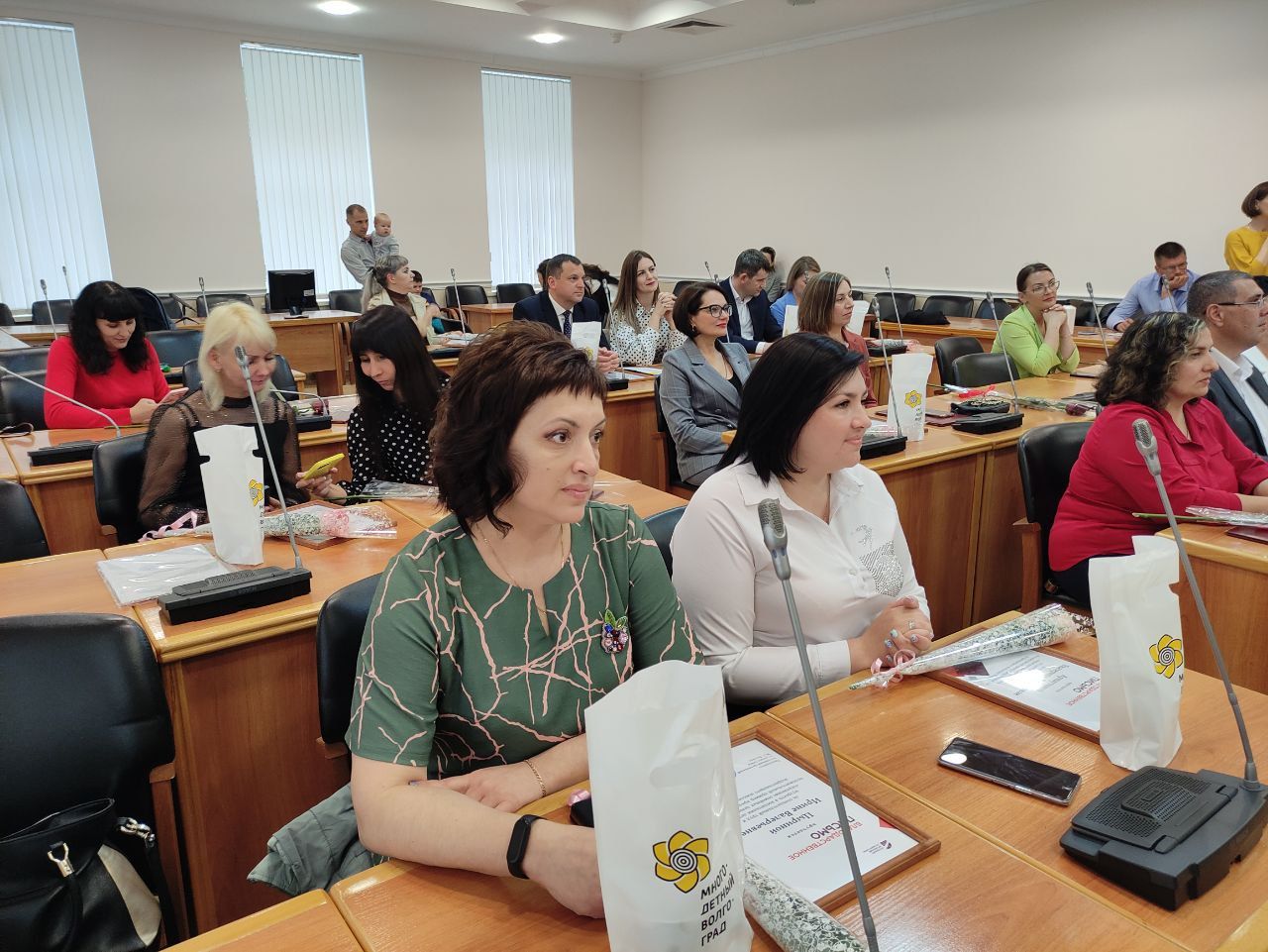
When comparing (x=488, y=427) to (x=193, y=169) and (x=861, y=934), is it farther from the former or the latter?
(x=193, y=169)

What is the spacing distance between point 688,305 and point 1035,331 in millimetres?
2110

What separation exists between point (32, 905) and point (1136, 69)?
287 inches

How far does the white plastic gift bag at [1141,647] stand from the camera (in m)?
1.08

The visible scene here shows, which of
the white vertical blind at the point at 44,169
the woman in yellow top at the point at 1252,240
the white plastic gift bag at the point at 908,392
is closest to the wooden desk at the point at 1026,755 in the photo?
the white plastic gift bag at the point at 908,392

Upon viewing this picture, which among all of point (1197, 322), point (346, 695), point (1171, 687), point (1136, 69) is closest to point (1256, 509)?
point (1197, 322)

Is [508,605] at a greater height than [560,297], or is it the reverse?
[560,297]

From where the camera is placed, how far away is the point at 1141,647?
1076 mm

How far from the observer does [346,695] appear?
1379mm

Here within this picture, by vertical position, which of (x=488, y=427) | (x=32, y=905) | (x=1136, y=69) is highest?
(x=1136, y=69)

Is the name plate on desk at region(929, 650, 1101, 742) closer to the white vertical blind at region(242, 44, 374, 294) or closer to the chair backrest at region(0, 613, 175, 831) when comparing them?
the chair backrest at region(0, 613, 175, 831)

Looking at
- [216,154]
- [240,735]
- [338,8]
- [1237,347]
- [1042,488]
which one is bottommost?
[240,735]

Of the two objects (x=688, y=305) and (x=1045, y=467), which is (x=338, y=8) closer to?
(x=688, y=305)

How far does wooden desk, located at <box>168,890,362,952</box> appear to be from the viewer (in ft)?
2.75

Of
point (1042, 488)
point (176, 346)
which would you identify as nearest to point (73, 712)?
point (1042, 488)
